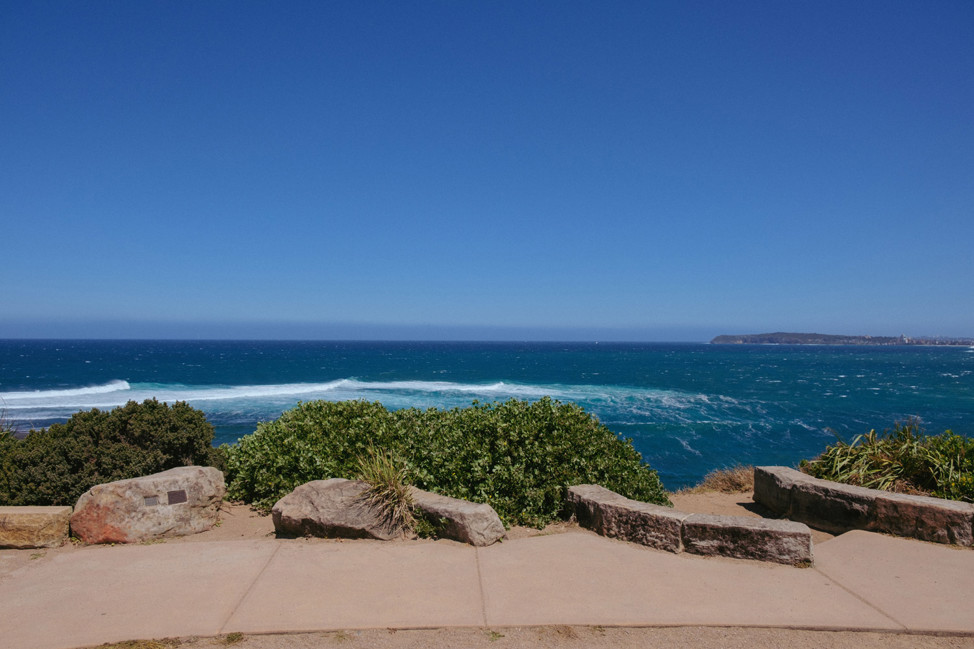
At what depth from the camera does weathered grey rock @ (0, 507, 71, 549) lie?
5.09m

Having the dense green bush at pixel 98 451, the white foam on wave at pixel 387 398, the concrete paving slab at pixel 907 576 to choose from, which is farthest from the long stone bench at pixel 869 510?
the white foam on wave at pixel 387 398

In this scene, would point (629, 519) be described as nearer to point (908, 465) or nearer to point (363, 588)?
point (363, 588)

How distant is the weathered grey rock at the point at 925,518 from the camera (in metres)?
5.25

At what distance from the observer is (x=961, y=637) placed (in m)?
3.60

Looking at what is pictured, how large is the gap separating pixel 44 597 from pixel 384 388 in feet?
127

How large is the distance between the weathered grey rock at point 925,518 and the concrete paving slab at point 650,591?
5.53 ft

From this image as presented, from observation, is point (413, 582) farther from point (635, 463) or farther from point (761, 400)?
point (761, 400)

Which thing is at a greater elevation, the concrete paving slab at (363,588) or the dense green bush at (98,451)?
the dense green bush at (98,451)

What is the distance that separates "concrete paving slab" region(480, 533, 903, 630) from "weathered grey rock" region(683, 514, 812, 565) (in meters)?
0.10

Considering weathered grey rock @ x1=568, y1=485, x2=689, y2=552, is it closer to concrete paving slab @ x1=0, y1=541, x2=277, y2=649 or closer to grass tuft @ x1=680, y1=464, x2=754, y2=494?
concrete paving slab @ x1=0, y1=541, x2=277, y2=649

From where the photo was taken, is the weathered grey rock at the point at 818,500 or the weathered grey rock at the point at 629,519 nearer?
the weathered grey rock at the point at 629,519

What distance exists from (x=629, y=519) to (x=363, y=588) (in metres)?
2.49

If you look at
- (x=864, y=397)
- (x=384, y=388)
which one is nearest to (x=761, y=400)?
(x=864, y=397)

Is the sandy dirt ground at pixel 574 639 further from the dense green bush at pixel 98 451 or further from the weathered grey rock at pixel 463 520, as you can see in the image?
the dense green bush at pixel 98 451
